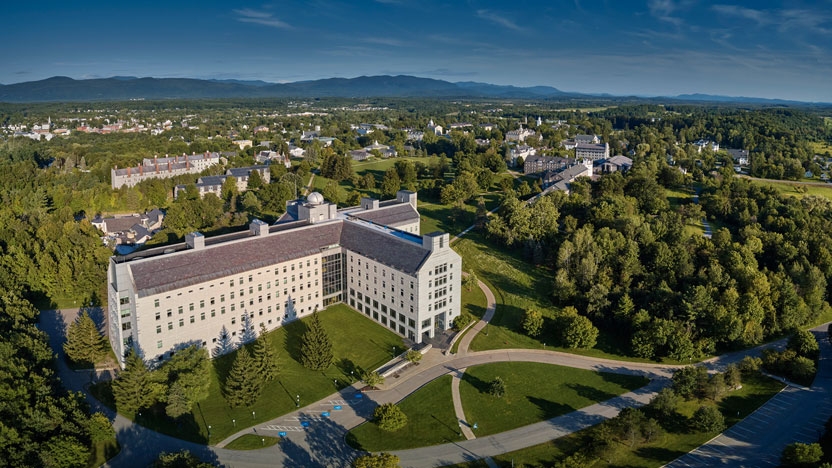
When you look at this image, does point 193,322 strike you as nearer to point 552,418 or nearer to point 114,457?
point 114,457

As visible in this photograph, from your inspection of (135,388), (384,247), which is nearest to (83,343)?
(135,388)

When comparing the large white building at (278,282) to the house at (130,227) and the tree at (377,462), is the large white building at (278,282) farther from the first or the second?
the house at (130,227)

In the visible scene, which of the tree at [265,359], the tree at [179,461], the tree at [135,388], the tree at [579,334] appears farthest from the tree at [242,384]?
the tree at [579,334]

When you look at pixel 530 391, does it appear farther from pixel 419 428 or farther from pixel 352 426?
pixel 352 426

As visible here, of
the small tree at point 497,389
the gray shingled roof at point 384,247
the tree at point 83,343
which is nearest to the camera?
the small tree at point 497,389

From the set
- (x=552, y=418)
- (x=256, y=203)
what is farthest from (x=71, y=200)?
(x=552, y=418)

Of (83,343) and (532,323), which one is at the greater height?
(532,323)

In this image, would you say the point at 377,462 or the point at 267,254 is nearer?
the point at 377,462

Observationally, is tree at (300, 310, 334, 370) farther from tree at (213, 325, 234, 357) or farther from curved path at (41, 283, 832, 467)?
tree at (213, 325, 234, 357)
